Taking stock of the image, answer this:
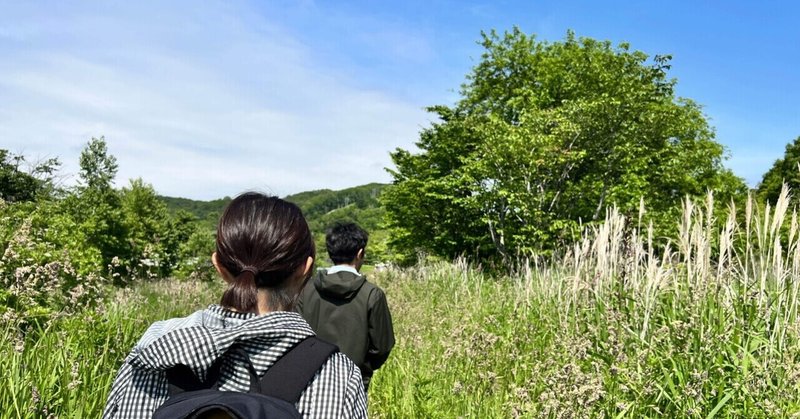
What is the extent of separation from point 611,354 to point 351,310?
Result: 1.77 m

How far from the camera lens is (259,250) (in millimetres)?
1457

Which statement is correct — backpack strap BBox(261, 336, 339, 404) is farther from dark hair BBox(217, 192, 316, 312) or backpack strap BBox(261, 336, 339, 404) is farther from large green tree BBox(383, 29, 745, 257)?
large green tree BBox(383, 29, 745, 257)

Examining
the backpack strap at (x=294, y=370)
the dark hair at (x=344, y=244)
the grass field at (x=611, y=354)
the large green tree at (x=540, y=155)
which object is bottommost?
the grass field at (x=611, y=354)

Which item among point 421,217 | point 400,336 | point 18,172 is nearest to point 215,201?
point 18,172

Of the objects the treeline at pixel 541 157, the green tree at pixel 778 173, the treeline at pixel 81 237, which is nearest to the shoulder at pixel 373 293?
→ the treeline at pixel 81 237

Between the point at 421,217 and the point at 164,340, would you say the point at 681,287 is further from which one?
the point at 421,217

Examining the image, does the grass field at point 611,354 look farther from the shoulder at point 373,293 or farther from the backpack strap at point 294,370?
the backpack strap at point 294,370

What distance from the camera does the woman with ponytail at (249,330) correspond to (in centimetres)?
127

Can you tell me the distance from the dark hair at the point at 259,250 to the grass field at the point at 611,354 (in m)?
1.73

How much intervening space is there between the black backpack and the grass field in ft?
5.62

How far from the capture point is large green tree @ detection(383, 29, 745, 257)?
1698 centimetres

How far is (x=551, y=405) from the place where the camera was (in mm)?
2646

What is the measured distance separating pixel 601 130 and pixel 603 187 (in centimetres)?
187

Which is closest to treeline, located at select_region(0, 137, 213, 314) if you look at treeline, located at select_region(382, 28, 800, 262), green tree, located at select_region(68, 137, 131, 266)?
green tree, located at select_region(68, 137, 131, 266)
